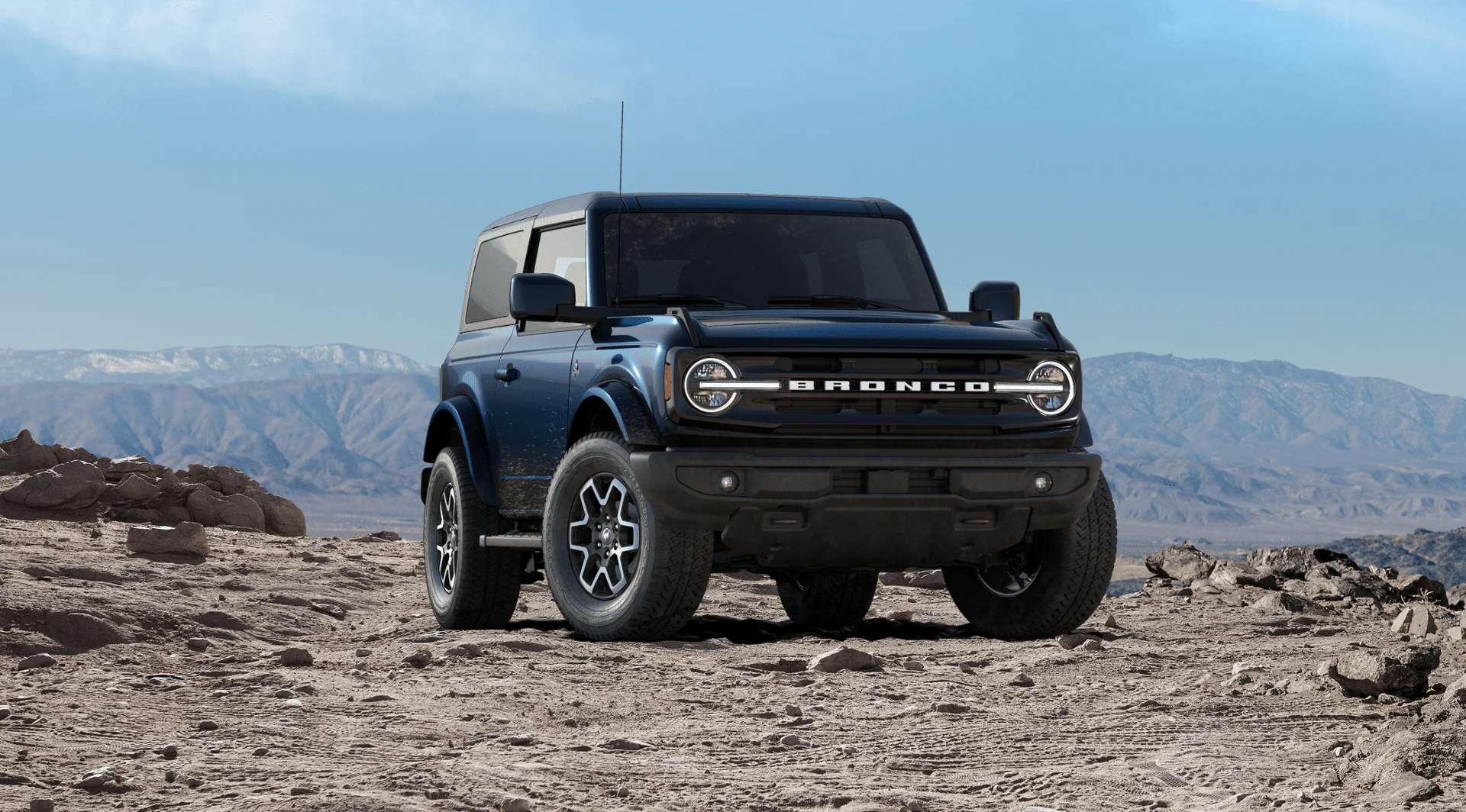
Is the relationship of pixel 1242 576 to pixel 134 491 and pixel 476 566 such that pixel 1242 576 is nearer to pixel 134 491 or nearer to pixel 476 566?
pixel 476 566

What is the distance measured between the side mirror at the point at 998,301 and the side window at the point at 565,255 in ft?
7.19

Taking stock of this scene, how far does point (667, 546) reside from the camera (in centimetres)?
784

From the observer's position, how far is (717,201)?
930 cm

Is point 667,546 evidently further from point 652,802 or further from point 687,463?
point 652,802

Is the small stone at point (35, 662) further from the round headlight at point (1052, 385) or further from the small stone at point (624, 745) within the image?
the round headlight at point (1052, 385)

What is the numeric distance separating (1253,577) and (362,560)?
9.30 m

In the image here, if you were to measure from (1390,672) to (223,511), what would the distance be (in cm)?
1689

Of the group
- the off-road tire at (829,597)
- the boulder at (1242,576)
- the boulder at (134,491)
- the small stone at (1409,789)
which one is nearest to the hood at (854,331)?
the off-road tire at (829,597)

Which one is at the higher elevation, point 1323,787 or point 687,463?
point 687,463

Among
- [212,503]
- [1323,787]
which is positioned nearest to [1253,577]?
[1323,787]

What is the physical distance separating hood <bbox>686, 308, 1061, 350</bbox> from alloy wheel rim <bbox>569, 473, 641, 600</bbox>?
96 cm

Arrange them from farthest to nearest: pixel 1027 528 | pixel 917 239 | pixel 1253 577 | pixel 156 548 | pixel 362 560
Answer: pixel 362 560 < pixel 156 548 < pixel 1253 577 < pixel 917 239 < pixel 1027 528

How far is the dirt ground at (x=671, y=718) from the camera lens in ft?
17.9

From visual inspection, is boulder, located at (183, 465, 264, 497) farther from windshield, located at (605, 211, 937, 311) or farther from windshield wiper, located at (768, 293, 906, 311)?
windshield wiper, located at (768, 293, 906, 311)
